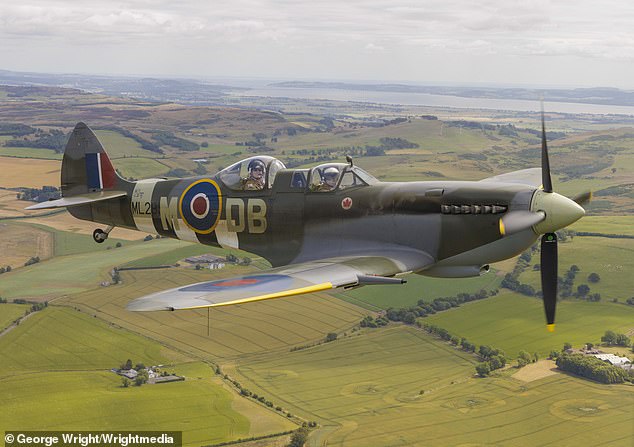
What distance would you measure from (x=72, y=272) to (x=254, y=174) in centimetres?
8876

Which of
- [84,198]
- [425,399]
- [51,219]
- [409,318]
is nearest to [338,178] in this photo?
[84,198]

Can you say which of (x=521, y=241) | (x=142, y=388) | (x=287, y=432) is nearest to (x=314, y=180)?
(x=521, y=241)

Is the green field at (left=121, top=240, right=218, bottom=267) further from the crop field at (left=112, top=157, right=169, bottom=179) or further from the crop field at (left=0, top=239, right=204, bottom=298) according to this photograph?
the crop field at (left=112, top=157, right=169, bottom=179)

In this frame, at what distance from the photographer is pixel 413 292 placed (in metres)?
92.1

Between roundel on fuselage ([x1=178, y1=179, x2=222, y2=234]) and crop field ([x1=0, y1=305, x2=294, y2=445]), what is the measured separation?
4394cm

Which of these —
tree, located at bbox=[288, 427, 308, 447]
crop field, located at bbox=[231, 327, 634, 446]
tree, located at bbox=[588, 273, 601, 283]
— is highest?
tree, located at bbox=[588, 273, 601, 283]

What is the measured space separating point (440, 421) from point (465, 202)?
53.2 metres

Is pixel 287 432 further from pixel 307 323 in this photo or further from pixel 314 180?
pixel 314 180

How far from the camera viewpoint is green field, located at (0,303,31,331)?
269ft

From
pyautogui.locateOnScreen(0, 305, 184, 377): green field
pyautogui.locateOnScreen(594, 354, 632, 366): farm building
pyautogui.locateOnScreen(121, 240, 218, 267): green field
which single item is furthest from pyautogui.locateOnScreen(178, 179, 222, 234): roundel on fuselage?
pyautogui.locateOnScreen(121, 240, 218, 267): green field

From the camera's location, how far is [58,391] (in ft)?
218

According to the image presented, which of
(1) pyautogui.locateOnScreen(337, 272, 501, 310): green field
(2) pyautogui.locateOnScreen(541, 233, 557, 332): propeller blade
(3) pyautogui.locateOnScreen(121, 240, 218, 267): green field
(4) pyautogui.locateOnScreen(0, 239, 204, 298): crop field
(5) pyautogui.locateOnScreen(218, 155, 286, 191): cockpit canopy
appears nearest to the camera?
(2) pyautogui.locateOnScreen(541, 233, 557, 332): propeller blade

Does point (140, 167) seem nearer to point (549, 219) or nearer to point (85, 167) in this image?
point (85, 167)

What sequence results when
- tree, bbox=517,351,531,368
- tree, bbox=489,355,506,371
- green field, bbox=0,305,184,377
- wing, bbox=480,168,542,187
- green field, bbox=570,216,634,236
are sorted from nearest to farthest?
1. wing, bbox=480,168,542,187
2. green field, bbox=0,305,184,377
3. tree, bbox=489,355,506,371
4. tree, bbox=517,351,531,368
5. green field, bbox=570,216,634,236
